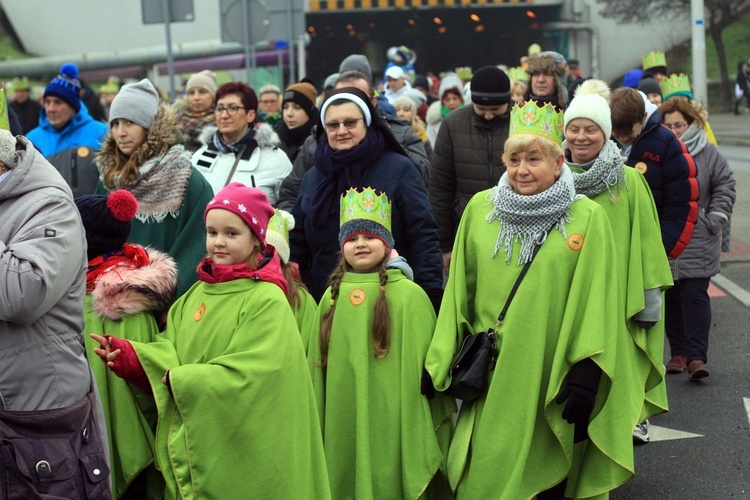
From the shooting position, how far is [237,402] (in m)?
4.44

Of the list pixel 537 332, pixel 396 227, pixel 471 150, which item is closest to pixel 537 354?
pixel 537 332

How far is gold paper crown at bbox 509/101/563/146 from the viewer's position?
5.18m

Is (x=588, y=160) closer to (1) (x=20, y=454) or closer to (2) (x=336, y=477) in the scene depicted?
(2) (x=336, y=477)

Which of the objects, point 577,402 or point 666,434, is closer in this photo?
point 577,402

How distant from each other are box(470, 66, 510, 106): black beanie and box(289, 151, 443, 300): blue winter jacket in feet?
4.99

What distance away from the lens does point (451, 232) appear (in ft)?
26.1

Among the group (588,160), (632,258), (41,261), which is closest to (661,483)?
(632,258)

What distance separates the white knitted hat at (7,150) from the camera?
12.9ft

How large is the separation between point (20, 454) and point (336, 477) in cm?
178

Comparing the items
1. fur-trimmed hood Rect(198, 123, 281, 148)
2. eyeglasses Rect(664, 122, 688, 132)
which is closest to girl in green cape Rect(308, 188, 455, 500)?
fur-trimmed hood Rect(198, 123, 281, 148)

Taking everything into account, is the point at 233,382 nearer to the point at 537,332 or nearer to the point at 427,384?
the point at 427,384

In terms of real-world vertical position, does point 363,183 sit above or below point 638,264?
above

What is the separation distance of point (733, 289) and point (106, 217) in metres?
7.40

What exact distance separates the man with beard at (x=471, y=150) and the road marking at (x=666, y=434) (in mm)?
1614
